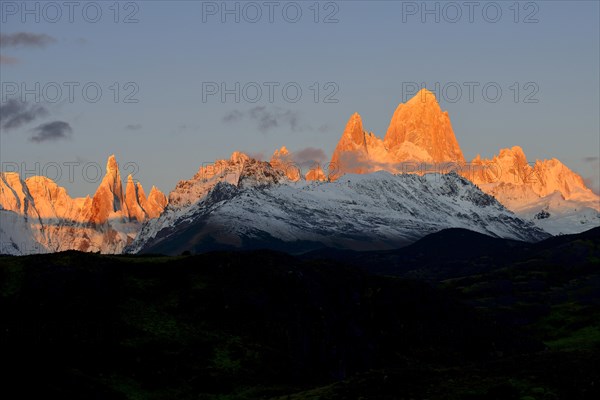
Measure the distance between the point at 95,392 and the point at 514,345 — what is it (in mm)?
70764

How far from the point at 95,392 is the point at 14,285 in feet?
87.6

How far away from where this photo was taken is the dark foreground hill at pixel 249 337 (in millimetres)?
88125

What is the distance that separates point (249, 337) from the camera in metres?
113

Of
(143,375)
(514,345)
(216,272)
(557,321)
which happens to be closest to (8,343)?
(143,375)

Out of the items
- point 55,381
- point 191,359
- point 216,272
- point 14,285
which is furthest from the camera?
point 216,272

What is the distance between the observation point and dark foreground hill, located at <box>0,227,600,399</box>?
8812cm

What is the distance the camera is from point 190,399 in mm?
97250

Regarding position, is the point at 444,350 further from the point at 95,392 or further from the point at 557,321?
the point at 557,321

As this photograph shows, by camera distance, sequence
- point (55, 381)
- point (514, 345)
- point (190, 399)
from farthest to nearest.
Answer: point (514, 345), point (190, 399), point (55, 381)

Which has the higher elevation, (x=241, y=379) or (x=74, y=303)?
(x=74, y=303)

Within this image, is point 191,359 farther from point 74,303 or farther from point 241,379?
point 74,303

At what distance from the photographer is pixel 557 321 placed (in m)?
196

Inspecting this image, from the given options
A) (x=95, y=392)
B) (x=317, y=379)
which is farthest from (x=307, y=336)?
(x=95, y=392)

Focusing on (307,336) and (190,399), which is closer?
(190,399)
